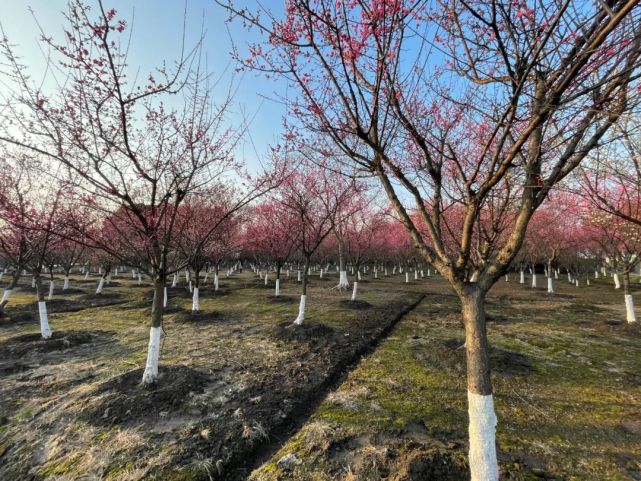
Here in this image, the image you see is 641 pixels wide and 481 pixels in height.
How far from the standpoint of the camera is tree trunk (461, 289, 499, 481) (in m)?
3.34

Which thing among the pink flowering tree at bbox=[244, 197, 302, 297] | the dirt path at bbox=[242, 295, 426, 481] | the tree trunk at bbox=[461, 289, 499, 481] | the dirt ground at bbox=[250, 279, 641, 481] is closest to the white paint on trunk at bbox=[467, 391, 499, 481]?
the tree trunk at bbox=[461, 289, 499, 481]

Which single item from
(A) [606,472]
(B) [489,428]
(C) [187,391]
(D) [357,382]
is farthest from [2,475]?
(A) [606,472]

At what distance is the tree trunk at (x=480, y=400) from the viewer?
3.34 meters

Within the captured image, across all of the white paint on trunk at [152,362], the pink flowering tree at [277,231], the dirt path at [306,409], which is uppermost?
the pink flowering tree at [277,231]

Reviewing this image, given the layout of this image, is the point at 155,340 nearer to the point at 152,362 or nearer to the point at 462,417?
the point at 152,362

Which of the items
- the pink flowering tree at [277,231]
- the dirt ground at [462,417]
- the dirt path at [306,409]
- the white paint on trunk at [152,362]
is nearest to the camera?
the dirt ground at [462,417]

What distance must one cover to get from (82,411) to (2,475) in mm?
1262

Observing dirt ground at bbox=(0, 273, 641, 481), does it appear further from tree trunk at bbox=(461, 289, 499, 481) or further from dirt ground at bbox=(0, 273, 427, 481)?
tree trunk at bbox=(461, 289, 499, 481)

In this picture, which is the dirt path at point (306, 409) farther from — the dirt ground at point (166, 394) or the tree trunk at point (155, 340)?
the tree trunk at point (155, 340)

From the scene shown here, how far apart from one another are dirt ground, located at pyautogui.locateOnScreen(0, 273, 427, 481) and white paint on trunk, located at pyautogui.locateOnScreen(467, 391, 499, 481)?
2.77m

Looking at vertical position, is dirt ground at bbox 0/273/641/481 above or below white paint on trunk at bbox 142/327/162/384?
below

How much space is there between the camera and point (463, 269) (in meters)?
3.61

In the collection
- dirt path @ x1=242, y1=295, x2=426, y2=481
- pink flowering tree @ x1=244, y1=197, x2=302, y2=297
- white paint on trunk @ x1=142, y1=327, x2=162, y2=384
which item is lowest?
dirt path @ x1=242, y1=295, x2=426, y2=481

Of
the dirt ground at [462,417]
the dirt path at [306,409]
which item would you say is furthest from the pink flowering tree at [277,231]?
the dirt ground at [462,417]
